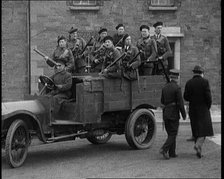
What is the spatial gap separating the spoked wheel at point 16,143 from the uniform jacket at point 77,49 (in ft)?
9.34

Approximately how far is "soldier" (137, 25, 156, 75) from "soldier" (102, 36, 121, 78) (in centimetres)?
93

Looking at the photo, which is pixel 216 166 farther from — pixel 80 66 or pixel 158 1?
pixel 158 1

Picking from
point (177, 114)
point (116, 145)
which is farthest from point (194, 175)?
point (116, 145)

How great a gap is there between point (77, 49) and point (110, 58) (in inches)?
51.8

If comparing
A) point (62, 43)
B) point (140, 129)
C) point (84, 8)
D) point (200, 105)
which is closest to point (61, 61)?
point (62, 43)

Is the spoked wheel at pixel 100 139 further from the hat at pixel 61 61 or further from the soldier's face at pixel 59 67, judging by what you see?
the soldier's face at pixel 59 67

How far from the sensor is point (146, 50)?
39.9 ft

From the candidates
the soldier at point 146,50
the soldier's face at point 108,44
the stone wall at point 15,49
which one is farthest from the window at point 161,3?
the soldier's face at point 108,44

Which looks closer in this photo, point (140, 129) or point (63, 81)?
point (63, 81)

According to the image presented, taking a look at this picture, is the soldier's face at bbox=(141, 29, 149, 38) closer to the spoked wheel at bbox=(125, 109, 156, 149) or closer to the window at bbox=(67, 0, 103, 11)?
the spoked wheel at bbox=(125, 109, 156, 149)

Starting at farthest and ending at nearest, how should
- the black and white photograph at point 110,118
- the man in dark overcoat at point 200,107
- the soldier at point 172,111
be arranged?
the man in dark overcoat at point 200,107
the soldier at point 172,111
the black and white photograph at point 110,118

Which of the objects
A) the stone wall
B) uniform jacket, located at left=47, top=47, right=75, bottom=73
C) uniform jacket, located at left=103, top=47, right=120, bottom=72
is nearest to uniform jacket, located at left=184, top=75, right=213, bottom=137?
uniform jacket, located at left=103, top=47, right=120, bottom=72

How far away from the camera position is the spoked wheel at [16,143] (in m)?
8.96

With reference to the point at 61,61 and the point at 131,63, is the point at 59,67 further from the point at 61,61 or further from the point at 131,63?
the point at 131,63
